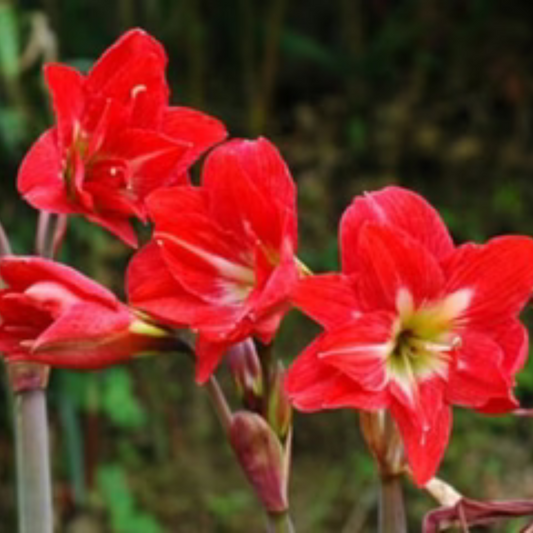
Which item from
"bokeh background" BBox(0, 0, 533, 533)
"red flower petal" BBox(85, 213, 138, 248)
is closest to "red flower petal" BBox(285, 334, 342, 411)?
"red flower petal" BBox(85, 213, 138, 248)

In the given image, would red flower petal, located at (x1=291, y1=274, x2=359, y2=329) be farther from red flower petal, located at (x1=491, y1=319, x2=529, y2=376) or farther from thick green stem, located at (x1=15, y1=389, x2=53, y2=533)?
thick green stem, located at (x1=15, y1=389, x2=53, y2=533)

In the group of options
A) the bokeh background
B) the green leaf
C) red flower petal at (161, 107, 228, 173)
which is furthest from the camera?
the bokeh background

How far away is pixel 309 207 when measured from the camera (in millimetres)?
2834

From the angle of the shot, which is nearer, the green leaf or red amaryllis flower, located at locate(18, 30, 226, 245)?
red amaryllis flower, located at locate(18, 30, 226, 245)

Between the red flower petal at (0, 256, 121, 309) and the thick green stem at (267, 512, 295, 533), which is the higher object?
the red flower petal at (0, 256, 121, 309)

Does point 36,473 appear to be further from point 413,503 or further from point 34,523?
point 413,503

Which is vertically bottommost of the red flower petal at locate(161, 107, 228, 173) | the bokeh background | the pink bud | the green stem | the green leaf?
the bokeh background

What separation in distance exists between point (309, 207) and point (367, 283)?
223 cm

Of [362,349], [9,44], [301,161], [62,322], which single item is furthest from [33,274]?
[301,161]

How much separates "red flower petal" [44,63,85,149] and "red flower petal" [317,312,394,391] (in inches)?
6.3

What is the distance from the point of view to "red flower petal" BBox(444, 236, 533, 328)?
0.60m

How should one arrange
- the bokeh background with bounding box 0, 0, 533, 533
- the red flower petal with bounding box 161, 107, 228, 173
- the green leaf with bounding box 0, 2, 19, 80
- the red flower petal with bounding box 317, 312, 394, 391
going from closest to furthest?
the red flower petal with bounding box 317, 312, 394, 391 < the red flower petal with bounding box 161, 107, 228, 173 < the green leaf with bounding box 0, 2, 19, 80 < the bokeh background with bounding box 0, 0, 533, 533

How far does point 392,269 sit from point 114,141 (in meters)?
0.15

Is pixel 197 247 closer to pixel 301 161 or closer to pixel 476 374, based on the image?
pixel 476 374
